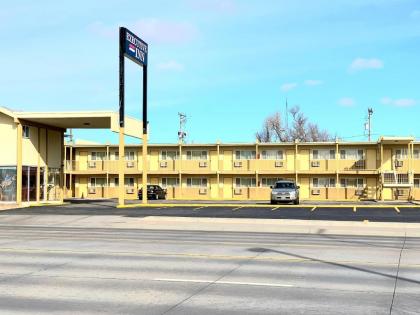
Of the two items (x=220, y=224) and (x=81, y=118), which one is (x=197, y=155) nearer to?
(x=81, y=118)

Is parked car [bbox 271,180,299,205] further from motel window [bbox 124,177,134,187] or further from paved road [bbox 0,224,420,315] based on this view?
motel window [bbox 124,177,134,187]

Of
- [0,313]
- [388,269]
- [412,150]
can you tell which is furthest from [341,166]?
[0,313]

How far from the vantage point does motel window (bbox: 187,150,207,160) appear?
55406mm

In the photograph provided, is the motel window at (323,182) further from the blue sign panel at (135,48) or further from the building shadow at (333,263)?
the building shadow at (333,263)

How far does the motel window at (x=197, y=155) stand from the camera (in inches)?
2181

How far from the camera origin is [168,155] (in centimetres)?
5625

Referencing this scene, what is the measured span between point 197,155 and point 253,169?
594cm

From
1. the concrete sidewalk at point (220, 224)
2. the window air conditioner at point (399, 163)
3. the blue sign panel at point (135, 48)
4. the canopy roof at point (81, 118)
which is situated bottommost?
the concrete sidewalk at point (220, 224)

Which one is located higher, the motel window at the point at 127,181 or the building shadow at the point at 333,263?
the motel window at the point at 127,181

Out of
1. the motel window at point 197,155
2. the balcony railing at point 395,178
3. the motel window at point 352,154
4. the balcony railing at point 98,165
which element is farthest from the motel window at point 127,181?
the balcony railing at point 395,178

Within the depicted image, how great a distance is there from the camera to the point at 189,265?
11.8 meters

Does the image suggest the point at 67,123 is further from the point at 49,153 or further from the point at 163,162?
the point at 163,162

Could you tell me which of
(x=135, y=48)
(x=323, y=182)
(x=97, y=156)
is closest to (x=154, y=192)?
(x=97, y=156)

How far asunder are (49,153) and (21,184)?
4.06m
